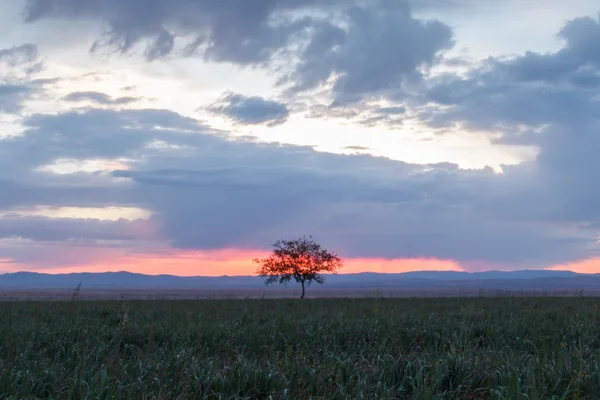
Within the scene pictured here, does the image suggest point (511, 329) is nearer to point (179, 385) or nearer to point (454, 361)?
point (454, 361)

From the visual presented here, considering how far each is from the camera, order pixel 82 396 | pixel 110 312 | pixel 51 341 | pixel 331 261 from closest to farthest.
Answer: pixel 82 396 → pixel 51 341 → pixel 110 312 → pixel 331 261

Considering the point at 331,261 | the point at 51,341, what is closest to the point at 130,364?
the point at 51,341

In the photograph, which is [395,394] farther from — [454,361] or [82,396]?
[82,396]

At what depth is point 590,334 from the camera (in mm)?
17422

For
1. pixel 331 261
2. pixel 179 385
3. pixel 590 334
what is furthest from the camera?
pixel 331 261

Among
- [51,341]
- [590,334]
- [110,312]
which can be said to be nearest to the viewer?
[51,341]

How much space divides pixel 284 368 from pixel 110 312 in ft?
52.6

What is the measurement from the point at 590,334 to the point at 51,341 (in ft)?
50.0

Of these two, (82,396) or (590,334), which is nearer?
(82,396)

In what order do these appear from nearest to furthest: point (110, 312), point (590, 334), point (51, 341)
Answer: point (51, 341) → point (590, 334) → point (110, 312)

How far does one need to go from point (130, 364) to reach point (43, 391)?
2018mm

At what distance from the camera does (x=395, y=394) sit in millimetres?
10086

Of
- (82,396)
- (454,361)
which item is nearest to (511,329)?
(454,361)

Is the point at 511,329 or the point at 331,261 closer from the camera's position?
the point at 511,329
